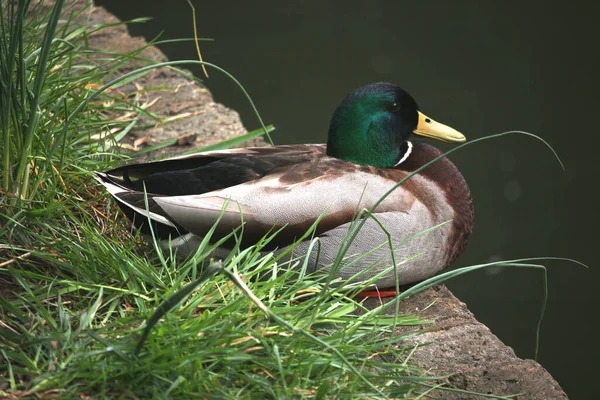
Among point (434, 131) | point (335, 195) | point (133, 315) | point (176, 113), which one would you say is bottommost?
point (133, 315)

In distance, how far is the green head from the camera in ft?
10.8

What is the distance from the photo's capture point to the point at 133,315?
98.0 inches

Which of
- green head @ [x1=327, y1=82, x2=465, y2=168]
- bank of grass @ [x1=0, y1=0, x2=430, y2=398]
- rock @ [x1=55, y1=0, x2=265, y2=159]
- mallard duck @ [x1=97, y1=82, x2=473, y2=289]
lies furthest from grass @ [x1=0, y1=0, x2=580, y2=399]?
rock @ [x1=55, y1=0, x2=265, y2=159]

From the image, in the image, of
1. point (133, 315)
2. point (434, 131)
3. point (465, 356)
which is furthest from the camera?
point (434, 131)

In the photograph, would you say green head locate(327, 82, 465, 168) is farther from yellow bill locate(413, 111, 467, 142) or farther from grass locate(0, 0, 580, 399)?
grass locate(0, 0, 580, 399)

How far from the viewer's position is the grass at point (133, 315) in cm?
216

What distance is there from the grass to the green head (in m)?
0.66

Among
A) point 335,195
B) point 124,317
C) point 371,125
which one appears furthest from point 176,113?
point 124,317

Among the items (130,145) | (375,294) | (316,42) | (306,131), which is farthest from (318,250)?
(316,42)

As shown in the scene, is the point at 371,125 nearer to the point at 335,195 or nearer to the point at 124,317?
the point at 335,195

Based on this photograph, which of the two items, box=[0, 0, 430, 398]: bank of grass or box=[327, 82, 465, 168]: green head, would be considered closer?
box=[0, 0, 430, 398]: bank of grass

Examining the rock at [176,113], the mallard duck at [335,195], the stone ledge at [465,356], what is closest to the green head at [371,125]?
the mallard duck at [335,195]

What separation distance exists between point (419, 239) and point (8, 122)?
4.80 ft

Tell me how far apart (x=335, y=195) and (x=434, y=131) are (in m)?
0.75
